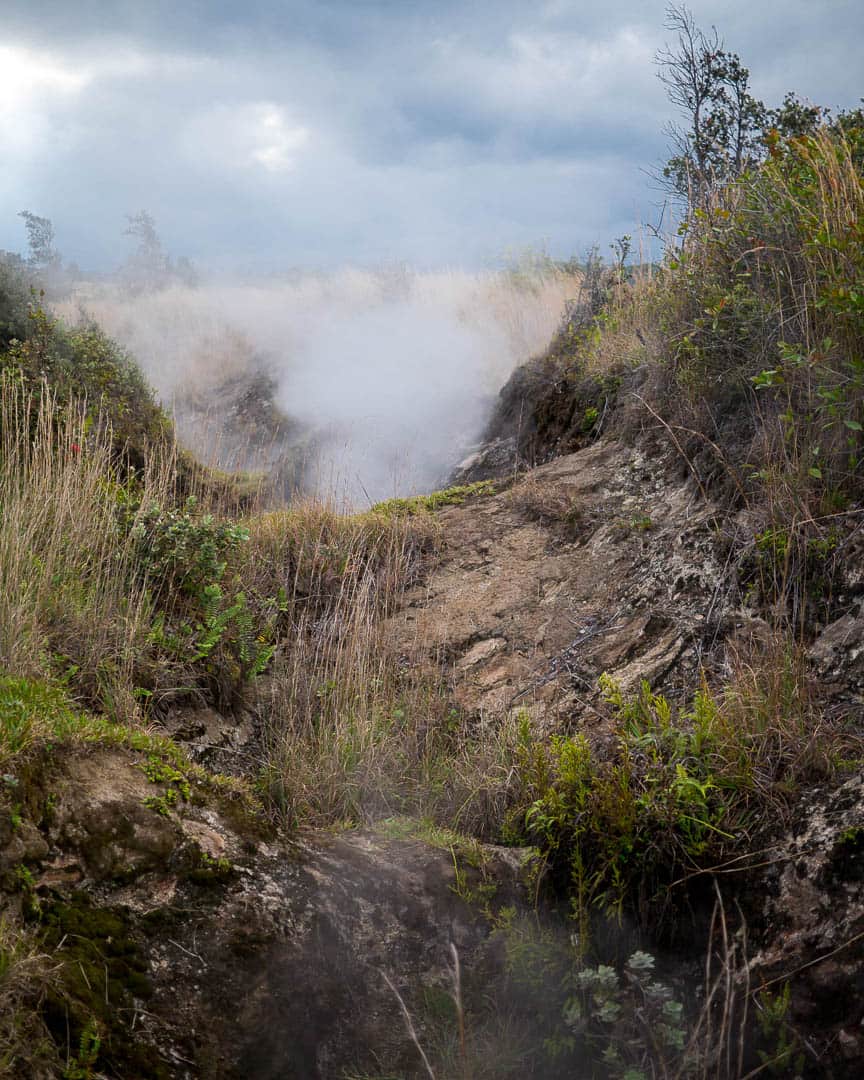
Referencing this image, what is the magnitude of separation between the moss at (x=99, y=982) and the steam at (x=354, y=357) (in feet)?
25.1

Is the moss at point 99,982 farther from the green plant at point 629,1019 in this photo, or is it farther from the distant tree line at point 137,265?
the distant tree line at point 137,265

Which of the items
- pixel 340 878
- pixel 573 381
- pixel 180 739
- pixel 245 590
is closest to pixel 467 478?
pixel 573 381

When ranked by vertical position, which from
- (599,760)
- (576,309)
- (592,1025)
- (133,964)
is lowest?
(592,1025)

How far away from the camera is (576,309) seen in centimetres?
962

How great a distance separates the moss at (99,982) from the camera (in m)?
2.18

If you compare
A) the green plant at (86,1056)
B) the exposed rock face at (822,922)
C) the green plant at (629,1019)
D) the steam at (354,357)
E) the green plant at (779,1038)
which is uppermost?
the steam at (354,357)

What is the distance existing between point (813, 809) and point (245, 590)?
13.2 feet

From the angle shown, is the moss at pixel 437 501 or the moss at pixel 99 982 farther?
the moss at pixel 437 501

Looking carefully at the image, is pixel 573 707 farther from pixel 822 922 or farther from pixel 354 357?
pixel 354 357

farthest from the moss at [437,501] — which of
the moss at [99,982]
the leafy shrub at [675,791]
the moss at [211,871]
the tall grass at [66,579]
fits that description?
the moss at [99,982]

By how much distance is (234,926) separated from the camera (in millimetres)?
2779

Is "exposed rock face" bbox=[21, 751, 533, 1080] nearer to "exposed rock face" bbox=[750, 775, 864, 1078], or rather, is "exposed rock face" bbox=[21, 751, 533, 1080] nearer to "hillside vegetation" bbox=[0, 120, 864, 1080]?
"hillside vegetation" bbox=[0, 120, 864, 1080]

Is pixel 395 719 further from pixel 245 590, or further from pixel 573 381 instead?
pixel 573 381

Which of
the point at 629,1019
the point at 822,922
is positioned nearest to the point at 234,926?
the point at 629,1019
